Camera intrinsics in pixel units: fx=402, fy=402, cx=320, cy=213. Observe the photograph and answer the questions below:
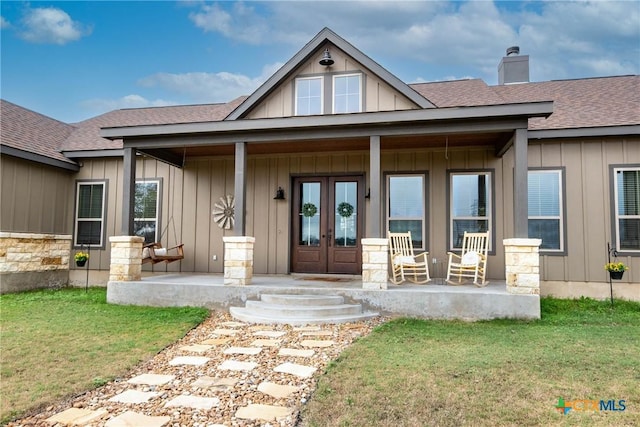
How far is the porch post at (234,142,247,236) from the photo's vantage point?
6086 millimetres

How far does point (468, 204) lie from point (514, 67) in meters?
4.15

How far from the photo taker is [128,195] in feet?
21.4

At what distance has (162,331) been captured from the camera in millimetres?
4625

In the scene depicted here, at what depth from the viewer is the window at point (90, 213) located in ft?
27.8

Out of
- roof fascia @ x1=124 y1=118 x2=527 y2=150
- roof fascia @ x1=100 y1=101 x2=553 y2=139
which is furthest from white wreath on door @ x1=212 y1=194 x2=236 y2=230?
roof fascia @ x1=100 y1=101 x2=553 y2=139

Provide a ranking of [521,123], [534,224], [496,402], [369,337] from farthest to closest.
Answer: [534,224]
[521,123]
[369,337]
[496,402]

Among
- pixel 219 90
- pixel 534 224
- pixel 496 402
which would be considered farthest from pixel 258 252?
pixel 219 90

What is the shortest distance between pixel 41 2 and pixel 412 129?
477 inches

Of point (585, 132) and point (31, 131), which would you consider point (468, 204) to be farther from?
point (31, 131)

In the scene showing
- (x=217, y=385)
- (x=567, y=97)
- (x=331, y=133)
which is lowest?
(x=217, y=385)

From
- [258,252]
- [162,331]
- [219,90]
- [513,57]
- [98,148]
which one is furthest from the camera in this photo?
[219,90]

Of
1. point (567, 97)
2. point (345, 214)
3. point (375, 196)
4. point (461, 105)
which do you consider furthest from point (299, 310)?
point (567, 97)

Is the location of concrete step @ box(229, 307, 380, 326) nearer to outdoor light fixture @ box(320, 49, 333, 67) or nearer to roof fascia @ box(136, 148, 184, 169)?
roof fascia @ box(136, 148, 184, 169)

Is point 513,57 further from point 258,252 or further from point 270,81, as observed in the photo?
point 258,252
